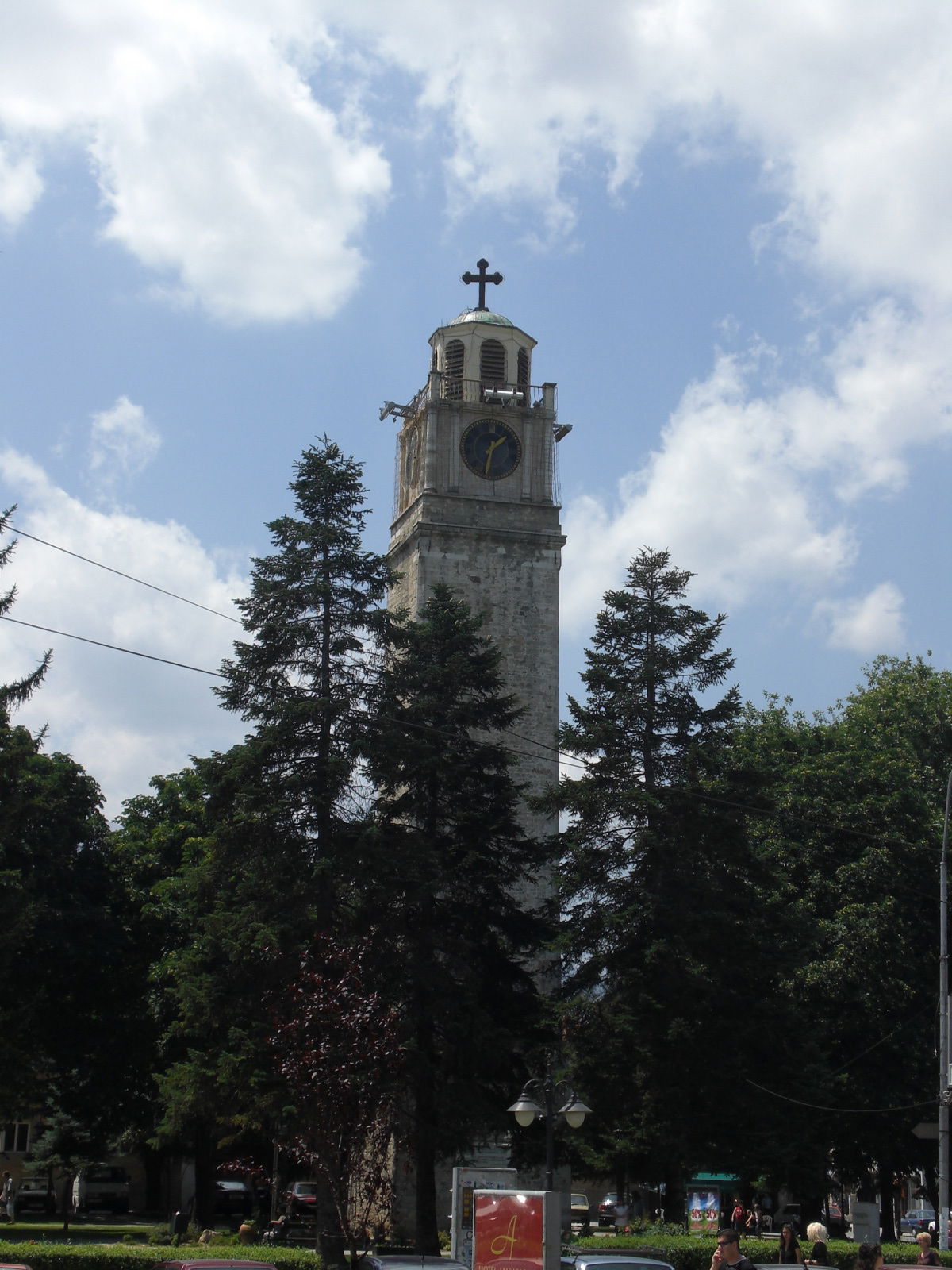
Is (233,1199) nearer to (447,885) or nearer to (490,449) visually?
(447,885)

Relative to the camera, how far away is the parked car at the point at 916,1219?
52625 millimetres

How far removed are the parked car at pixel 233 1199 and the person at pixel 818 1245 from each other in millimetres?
24144

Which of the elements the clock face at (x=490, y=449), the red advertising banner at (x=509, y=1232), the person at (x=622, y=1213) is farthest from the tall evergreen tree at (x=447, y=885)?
the clock face at (x=490, y=449)

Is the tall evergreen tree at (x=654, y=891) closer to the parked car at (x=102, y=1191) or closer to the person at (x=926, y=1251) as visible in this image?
the person at (x=926, y=1251)

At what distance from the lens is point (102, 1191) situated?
47.0 m

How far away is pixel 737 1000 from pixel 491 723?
7806 millimetres

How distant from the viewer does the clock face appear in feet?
147

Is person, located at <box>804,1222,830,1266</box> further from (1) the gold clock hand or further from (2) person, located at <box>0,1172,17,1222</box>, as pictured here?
(2) person, located at <box>0,1172,17,1222</box>

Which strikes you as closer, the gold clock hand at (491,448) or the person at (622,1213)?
the person at (622,1213)

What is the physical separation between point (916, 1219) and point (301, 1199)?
2797 centimetres

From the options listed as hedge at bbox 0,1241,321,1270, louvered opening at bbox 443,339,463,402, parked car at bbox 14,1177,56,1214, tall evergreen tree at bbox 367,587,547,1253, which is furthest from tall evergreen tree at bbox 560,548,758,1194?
parked car at bbox 14,1177,56,1214

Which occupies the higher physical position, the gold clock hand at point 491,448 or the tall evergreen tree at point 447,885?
the gold clock hand at point 491,448

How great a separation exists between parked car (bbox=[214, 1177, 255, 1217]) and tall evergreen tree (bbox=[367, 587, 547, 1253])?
1597 centimetres

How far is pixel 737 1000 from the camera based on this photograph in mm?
27188
